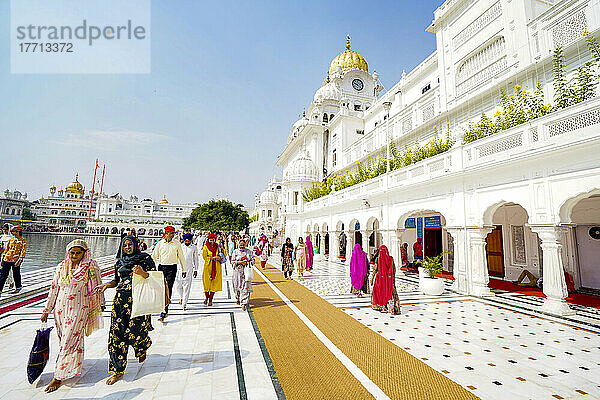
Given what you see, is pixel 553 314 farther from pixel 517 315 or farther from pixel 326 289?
pixel 326 289

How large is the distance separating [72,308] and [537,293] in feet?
35.0

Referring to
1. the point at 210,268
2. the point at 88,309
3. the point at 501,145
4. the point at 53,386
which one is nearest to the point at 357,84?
the point at 501,145

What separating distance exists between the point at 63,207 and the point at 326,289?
102 m

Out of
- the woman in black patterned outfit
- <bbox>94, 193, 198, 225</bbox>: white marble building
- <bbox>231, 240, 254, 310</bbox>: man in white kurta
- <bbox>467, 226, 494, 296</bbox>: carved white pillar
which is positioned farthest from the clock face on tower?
<bbox>94, 193, 198, 225</bbox>: white marble building

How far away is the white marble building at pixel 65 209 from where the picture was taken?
82.9 meters

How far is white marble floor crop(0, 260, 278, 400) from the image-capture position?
114 inches

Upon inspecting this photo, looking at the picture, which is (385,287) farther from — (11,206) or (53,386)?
(11,206)

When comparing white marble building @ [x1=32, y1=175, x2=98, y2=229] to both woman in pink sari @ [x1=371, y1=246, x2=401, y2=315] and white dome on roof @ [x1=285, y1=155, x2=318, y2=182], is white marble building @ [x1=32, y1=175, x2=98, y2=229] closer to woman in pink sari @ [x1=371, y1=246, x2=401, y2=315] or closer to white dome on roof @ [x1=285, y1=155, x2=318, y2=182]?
white dome on roof @ [x1=285, y1=155, x2=318, y2=182]

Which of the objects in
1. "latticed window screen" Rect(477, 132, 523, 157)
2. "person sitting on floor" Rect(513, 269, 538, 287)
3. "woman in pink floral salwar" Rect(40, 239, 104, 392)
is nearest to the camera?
"woman in pink floral salwar" Rect(40, 239, 104, 392)

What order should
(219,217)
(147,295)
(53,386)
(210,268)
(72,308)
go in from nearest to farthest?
(53,386)
(72,308)
(147,295)
(210,268)
(219,217)

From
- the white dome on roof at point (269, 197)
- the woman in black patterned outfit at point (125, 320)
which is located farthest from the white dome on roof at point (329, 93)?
the woman in black patterned outfit at point (125, 320)

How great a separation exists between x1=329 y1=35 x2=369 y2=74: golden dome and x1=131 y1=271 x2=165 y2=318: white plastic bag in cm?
3734

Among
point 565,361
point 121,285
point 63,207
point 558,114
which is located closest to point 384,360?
point 565,361

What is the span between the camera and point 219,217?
47.3 metres
